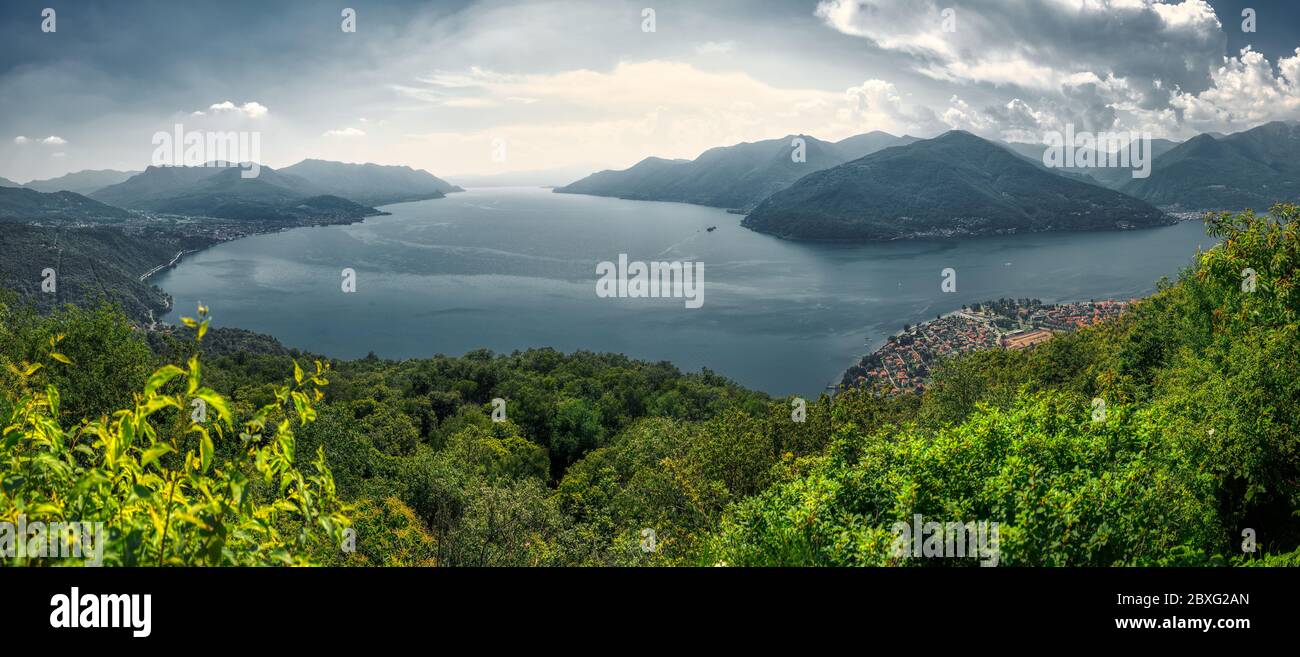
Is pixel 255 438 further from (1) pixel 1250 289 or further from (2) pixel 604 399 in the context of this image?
(2) pixel 604 399

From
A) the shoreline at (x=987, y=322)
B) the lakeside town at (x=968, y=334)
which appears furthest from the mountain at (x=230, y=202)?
the lakeside town at (x=968, y=334)

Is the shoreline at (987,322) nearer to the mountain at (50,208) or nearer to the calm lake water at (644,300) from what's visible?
the calm lake water at (644,300)

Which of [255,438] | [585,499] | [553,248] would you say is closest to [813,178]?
[553,248]

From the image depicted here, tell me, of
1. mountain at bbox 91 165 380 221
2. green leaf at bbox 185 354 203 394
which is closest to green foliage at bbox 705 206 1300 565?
green leaf at bbox 185 354 203 394

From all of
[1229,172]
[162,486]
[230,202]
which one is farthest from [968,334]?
Answer: [230,202]

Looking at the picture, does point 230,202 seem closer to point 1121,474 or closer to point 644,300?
point 644,300
